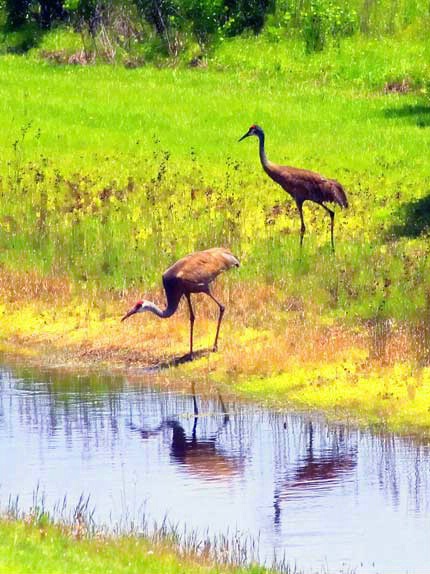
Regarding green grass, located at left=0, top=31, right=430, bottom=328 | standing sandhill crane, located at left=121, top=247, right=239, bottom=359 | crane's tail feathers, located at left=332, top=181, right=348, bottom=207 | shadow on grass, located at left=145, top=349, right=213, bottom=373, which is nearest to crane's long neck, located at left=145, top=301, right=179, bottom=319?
standing sandhill crane, located at left=121, top=247, right=239, bottom=359

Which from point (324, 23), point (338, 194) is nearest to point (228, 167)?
point (338, 194)

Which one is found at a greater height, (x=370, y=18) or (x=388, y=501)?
(x=370, y=18)

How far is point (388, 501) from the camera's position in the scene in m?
13.2

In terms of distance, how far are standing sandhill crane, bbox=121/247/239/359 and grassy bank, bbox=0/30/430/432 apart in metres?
0.64

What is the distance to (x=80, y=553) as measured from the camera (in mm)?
10484

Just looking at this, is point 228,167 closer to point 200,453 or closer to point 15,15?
point 200,453

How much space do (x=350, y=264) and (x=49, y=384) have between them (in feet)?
15.8

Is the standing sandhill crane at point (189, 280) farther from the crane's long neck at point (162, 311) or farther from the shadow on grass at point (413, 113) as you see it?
the shadow on grass at point (413, 113)

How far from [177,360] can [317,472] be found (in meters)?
4.94

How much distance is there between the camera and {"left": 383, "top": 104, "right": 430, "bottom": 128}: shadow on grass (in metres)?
32.7

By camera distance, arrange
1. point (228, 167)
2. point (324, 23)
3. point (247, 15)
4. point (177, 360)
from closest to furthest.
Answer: point (177, 360) → point (228, 167) → point (324, 23) → point (247, 15)

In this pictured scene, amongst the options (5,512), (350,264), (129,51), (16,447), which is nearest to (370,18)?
(129,51)

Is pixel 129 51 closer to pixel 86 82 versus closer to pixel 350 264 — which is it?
pixel 86 82

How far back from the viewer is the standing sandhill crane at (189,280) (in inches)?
738
